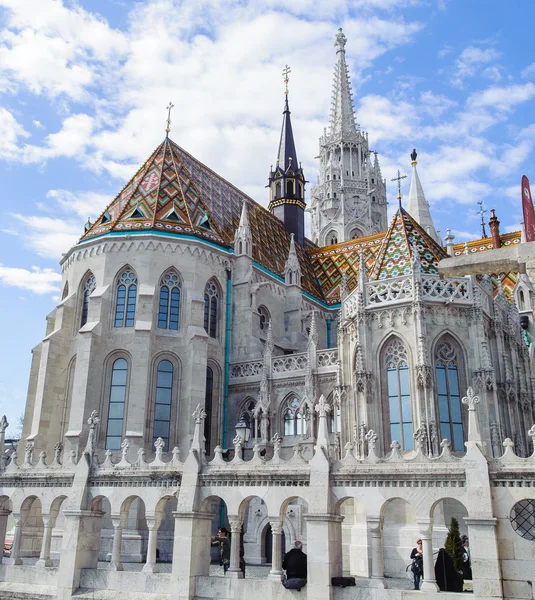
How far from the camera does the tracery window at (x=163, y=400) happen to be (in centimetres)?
2442

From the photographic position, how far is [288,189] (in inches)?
1647

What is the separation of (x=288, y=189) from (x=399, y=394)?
23406 mm

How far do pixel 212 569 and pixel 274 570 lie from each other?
18.6 feet

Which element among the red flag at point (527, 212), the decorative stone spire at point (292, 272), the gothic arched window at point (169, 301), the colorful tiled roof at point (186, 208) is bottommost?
the red flag at point (527, 212)

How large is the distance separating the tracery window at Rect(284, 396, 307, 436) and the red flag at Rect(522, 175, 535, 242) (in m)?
16.2

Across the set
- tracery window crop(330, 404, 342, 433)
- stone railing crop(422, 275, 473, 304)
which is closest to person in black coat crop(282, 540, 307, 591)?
tracery window crop(330, 404, 342, 433)

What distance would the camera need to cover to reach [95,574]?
15.0 m

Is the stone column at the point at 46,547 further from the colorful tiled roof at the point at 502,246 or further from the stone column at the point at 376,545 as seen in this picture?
the colorful tiled roof at the point at 502,246

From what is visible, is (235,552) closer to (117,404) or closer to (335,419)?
(335,419)

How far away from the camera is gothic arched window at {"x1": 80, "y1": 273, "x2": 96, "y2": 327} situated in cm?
2662

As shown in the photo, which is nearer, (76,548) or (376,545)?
(376,545)

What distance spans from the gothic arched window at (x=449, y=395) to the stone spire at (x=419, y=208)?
94.6 feet

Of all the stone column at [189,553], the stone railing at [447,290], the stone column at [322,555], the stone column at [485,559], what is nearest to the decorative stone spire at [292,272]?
the stone railing at [447,290]

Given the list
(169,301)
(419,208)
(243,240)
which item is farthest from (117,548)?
(419,208)
